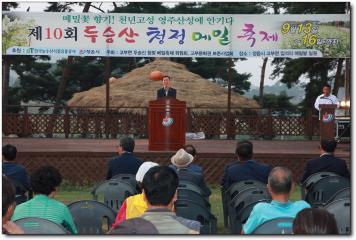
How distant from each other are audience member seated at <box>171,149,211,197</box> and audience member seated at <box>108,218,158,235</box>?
2.68 m

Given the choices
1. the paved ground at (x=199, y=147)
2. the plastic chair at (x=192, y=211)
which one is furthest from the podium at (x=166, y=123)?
the plastic chair at (x=192, y=211)

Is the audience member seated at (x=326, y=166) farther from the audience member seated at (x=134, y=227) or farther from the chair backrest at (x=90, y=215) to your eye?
the audience member seated at (x=134, y=227)

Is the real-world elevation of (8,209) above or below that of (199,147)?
above

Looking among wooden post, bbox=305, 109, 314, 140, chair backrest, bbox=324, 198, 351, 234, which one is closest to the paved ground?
wooden post, bbox=305, 109, 314, 140

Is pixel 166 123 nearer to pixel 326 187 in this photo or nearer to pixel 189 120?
pixel 326 187

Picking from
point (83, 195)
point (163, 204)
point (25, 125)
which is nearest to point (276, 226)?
point (163, 204)

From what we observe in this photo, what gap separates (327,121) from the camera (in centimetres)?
1148

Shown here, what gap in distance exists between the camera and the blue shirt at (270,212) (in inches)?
143

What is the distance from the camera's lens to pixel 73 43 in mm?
12898

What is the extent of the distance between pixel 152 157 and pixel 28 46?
12.6ft

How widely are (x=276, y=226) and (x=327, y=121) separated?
8.33 m

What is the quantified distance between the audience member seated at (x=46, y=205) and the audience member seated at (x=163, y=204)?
0.80 metres

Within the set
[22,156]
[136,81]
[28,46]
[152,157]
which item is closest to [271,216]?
[152,157]

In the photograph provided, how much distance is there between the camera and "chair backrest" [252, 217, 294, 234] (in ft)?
11.1
